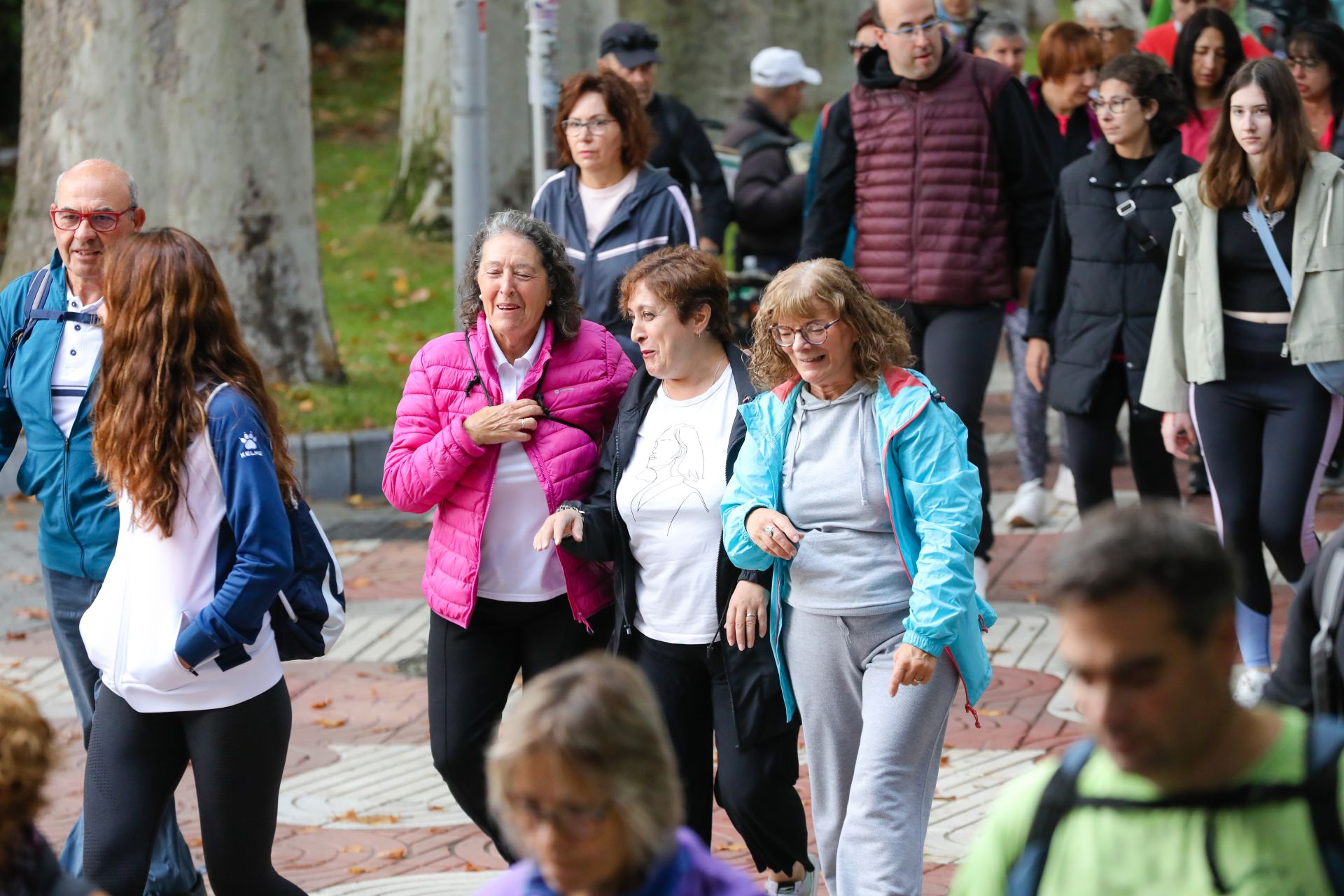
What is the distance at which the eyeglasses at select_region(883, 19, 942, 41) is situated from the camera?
693 cm

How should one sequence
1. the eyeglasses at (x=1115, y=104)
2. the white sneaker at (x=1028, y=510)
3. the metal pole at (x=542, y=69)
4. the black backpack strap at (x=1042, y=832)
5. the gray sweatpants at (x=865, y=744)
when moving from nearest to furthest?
the black backpack strap at (x=1042, y=832) < the gray sweatpants at (x=865, y=744) < the eyeglasses at (x=1115, y=104) < the metal pole at (x=542, y=69) < the white sneaker at (x=1028, y=510)

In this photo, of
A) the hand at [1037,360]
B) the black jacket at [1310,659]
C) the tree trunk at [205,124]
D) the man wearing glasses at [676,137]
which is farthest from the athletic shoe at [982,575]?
the tree trunk at [205,124]

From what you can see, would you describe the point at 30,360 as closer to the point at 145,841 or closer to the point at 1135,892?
the point at 145,841

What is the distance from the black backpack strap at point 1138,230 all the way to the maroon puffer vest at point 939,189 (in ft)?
1.59

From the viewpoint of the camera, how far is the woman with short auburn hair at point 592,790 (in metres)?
2.37

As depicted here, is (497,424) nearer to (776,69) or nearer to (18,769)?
(18,769)

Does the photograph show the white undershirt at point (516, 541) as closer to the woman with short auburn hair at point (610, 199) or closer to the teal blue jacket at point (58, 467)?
the teal blue jacket at point (58, 467)

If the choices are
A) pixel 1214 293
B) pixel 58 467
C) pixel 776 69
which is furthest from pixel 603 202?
pixel 776 69

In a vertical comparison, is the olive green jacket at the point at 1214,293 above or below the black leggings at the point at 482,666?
above

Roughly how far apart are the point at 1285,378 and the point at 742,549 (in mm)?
2554

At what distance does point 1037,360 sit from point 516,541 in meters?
3.09

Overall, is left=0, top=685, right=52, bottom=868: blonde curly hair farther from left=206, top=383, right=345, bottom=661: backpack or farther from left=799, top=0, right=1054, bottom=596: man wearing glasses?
left=799, top=0, right=1054, bottom=596: man wearing glasses

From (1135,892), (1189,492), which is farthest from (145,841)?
(1189,492)

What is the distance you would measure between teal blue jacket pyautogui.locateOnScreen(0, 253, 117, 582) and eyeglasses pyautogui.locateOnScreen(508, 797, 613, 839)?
2.61 metres
